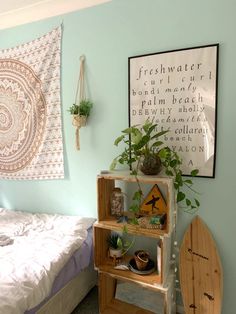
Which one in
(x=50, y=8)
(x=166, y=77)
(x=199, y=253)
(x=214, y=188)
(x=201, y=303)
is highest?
(x=50, y=8)

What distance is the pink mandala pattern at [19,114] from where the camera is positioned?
6.84 feet

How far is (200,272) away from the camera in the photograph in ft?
5.27

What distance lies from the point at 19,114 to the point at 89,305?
1676 mm

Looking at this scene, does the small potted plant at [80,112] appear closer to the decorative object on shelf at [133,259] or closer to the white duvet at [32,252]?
the decorative object on shelf at [133,259]

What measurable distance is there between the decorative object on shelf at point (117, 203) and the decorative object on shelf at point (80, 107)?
0.53 meters

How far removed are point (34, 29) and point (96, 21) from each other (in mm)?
611

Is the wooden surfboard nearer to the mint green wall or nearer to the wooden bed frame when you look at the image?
the mint green wall

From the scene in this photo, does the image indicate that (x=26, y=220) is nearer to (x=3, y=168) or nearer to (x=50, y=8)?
(x=3, y=168)

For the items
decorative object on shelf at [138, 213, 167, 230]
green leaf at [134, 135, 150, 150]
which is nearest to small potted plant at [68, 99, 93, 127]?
green leaf at [134, 135, 150, 150]

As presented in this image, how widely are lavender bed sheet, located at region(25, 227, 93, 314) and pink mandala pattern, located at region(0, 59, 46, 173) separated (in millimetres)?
935

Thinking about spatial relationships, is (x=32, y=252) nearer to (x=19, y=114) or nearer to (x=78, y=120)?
(x=78, y=120)

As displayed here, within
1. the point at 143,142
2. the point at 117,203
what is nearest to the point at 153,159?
the point at 143,142

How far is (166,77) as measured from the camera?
1605 mm

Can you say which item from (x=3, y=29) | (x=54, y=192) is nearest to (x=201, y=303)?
(x=54, y=192)
